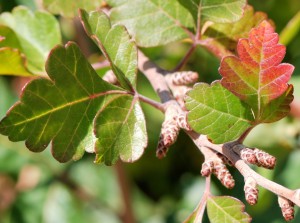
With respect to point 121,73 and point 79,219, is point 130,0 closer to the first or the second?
point 121,73

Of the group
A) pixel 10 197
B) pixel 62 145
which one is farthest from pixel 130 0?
pixel 10 197

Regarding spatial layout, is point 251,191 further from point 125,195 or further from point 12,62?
point 125,195

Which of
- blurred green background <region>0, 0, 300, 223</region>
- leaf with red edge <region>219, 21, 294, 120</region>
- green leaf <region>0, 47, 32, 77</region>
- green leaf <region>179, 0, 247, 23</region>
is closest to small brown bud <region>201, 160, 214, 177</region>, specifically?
leaf with red edge <region>219, 21, 294, 120</region>

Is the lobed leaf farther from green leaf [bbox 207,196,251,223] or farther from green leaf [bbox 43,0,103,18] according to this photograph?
green leaf [bbox 43,0,103,18]

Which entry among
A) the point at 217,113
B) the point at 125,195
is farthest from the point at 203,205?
the point at 125,195

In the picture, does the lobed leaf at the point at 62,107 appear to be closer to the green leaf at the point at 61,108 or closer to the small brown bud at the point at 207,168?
the green leaf at the point at 61,108

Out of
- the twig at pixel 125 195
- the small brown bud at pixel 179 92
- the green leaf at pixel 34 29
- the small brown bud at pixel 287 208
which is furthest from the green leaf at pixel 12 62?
the twig at pixel 125 195

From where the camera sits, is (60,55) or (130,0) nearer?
(60,55)
